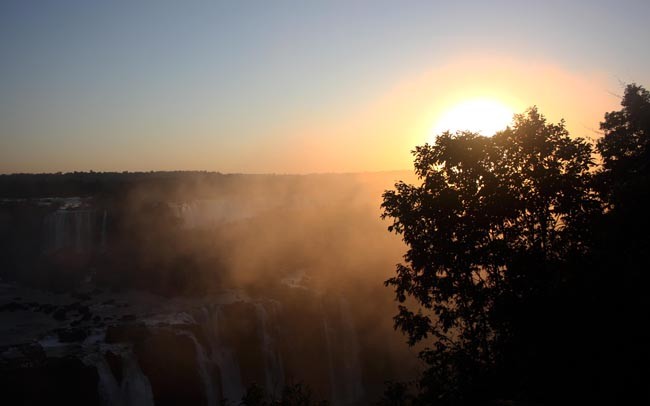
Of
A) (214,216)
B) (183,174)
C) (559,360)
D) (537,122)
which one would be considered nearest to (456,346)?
(559,360)

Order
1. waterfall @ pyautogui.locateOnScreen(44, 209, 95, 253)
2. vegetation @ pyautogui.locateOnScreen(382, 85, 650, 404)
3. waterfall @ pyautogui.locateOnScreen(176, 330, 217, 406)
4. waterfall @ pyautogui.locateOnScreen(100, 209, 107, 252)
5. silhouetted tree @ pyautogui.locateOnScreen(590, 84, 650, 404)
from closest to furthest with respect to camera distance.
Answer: silhouetted tree @ pyautogui.locateOnScreen(590, 84, 650, 404)
vegetation @ pyautogui.locateOnScreen(382, 85, 650, 404)
waterfall @ pyautogui.locateOnScreen(176, 330, 217, 406)
waterfall @ pyautogui.locateOnScreen(44, 209, 95, 253)
waterfall @ pyautogui.locateOnScreen(100, 209, 107, 252)

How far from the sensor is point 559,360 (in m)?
7.68

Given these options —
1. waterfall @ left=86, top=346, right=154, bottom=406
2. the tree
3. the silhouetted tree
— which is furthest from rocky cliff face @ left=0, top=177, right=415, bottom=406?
the silhouetted tree

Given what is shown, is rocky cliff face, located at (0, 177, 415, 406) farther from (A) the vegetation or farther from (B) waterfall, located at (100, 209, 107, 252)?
(A) the vegetation

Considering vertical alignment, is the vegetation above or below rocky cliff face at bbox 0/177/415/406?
above

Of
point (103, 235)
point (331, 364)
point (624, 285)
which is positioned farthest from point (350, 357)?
point (103, 235)

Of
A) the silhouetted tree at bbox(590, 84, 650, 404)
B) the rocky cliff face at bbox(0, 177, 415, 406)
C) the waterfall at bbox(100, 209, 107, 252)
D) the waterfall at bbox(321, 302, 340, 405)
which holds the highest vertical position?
the silhouetted tree at bbox(590, 84, 650, 404)

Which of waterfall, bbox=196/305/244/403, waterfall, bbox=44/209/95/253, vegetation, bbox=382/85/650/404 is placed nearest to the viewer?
vegetation, bbox=382/85/650/404

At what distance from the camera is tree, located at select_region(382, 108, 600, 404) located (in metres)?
9.64

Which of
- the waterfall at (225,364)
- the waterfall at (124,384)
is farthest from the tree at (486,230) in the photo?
the waterfall at (225,364)

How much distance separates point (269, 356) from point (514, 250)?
25240 millimetres

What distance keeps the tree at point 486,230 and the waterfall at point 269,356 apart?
77.5 feet

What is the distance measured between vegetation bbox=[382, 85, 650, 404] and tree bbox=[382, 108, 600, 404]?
0.07ft

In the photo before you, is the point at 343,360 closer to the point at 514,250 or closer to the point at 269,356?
the point at 269,356
